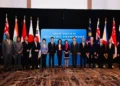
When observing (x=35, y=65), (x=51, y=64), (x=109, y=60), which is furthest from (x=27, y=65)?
(x=109, y=60)

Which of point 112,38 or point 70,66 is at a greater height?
point 112,38

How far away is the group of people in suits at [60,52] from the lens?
9812 mm

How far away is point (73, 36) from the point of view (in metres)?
10.2

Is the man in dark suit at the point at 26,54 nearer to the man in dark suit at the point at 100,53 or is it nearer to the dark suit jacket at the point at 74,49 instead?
the dark suit jacket at the point at 74,49

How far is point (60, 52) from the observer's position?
10.1 m

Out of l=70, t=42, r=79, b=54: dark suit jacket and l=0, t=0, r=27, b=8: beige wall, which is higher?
l=0, t=0, r=27, b=8: beige wall

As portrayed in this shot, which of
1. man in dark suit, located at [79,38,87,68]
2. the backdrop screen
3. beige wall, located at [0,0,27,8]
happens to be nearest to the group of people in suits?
man in dark suit, located at [79,38,87,68]

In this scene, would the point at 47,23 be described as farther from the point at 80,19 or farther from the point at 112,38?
the point at 112,38

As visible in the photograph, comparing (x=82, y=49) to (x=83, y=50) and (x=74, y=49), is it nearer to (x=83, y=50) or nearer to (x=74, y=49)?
(x=83, y=50)

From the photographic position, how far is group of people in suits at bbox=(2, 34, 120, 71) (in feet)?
32.2

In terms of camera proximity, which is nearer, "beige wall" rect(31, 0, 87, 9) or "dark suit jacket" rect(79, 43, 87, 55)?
"dark suit jacket" rect(79, 43, 87, 55)

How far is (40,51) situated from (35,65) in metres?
0.68

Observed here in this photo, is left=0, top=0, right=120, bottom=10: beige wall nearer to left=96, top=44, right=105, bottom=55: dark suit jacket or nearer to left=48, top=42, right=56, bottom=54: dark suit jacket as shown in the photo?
left=48, top=42, right=56, bottom=54: dark suit jacket

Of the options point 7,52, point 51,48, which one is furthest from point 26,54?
point 51,48
